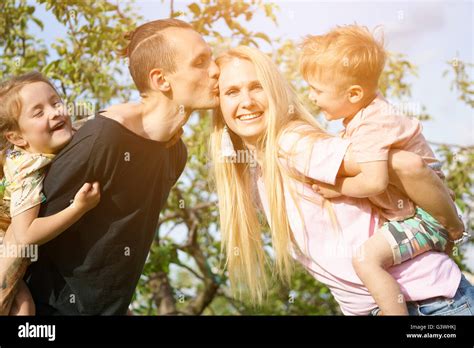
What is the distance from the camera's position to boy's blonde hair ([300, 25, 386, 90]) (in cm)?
261

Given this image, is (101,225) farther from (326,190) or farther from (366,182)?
(366,182)

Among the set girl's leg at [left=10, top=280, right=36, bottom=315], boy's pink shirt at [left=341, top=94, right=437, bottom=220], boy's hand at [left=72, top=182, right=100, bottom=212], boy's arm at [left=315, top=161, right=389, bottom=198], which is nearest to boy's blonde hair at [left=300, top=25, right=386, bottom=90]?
boy's pink shirt at [left=341, top=94, right=437, bottom=220]

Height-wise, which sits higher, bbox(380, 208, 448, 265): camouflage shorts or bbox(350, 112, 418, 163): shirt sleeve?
bbox(350, 112, 418, 163): shirt sleeve

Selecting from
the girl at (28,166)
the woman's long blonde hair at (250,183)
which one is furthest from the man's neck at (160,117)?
the girl at (28,166)

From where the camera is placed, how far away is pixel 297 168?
261 centimetres

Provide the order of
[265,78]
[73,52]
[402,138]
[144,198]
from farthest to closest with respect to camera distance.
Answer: [73,52], [144,198], [265,78], [402,138]

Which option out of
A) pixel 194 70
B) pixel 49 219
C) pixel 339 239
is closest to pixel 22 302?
pixel 49 219

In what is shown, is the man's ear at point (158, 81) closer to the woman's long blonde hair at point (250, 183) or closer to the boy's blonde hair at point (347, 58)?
the woman's long blonde hair at point (250, 183)

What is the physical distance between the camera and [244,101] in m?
2.74

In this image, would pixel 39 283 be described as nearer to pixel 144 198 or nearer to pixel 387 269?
pixel 144 198

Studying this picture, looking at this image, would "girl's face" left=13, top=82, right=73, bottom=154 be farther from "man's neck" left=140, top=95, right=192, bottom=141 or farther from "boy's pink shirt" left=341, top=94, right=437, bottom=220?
"boy's pink shirt" left=341, top=94, right=437, bottom=220

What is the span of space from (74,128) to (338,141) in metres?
1.01

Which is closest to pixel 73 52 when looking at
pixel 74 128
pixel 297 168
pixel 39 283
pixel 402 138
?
pixel 74 128
